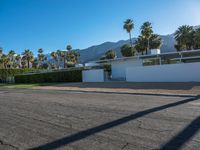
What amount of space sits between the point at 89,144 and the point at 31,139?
1631mm

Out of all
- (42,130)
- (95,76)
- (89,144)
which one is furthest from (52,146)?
(95,76)

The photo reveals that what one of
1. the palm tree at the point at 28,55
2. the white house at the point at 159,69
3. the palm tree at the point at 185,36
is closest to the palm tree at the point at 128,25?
the palm tree at the point at 185,36

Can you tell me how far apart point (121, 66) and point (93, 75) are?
485 cm

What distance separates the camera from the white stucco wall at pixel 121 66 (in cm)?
3541

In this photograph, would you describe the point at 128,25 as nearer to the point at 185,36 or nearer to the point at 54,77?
the point at 185,36

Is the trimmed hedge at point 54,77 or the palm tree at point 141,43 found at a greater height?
the palm tree at point 141,43

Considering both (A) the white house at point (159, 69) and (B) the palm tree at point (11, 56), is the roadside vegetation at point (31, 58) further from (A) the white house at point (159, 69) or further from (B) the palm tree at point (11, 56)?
(A) the white house at point (159, 69)

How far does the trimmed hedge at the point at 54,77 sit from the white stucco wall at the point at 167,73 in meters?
11.0

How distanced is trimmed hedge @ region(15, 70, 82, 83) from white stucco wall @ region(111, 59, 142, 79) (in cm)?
570

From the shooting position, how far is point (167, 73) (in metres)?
25.9

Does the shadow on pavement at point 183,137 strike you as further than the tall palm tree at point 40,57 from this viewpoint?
No

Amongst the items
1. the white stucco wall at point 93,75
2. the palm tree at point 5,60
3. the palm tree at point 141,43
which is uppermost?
the palm tree at point 141,43

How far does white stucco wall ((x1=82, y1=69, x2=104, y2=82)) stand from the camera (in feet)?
115

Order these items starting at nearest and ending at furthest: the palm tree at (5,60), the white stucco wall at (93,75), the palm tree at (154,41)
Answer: the white stucco wall at (93,75)
the palm tree at (154,41)
the palm tree at (5,60)
